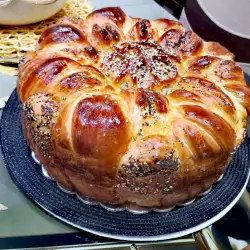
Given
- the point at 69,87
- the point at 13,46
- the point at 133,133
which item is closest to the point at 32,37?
the point at 13,46

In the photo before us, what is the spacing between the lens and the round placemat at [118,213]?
1.02 meters

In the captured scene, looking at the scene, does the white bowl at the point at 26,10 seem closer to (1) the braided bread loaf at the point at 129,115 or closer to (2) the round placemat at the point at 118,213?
(1) the braided bread loaf at the point at 129,115

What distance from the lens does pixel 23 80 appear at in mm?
1121

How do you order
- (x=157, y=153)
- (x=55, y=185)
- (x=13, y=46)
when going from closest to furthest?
(x=157, y=153)
(x=55, y=185)
(x=13, y=46)

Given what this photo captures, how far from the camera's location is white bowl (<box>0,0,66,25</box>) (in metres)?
1.53

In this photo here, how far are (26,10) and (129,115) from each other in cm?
80

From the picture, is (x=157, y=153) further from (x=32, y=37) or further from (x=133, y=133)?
(x=32, y=37)

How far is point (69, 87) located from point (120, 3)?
1.11 m

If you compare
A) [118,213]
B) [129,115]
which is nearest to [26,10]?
[129,115]

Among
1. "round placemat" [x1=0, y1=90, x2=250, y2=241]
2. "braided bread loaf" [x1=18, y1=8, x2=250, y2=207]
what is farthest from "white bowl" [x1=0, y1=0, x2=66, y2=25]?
"round placemat" [x1=0, y1=90, x2=250, y2=241]

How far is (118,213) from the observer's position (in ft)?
3.49

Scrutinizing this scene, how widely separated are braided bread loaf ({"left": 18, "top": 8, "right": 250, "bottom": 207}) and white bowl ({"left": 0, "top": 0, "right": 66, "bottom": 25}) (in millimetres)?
374

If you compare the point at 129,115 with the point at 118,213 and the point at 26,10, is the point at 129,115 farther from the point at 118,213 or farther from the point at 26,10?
the point at 26,10

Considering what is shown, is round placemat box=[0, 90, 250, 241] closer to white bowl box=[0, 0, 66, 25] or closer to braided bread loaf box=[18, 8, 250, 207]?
braided bread loaf box=[18, 8, 250, 207]
